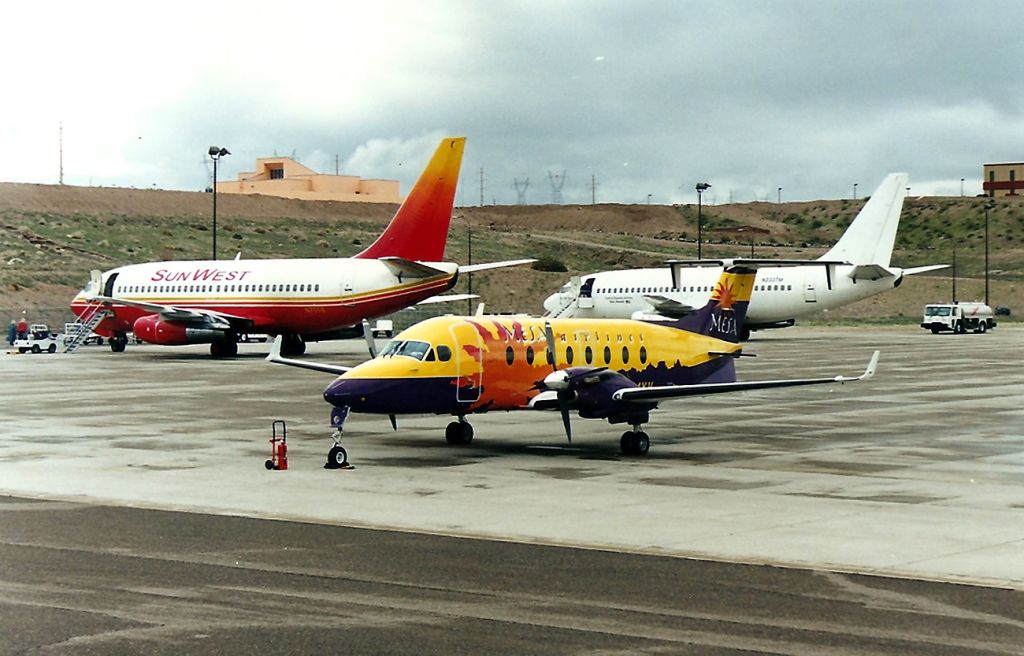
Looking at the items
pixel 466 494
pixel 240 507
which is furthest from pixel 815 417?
pixel 240 507

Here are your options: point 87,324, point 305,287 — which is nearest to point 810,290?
point 305,287

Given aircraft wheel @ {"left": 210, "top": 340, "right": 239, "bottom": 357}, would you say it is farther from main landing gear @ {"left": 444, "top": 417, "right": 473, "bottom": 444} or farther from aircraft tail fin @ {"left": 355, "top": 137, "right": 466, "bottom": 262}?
main landing gear @ {"left": 444, "top": 417, "right": 473, "bottom": 444}

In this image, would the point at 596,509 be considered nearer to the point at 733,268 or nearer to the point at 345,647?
the point at 345,647

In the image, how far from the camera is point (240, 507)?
838 inches

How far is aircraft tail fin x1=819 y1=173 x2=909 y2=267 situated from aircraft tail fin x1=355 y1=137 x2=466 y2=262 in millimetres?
24993

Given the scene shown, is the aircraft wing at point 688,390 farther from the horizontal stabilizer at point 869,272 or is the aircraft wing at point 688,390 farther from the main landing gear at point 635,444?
the horizontal stabilizer at point 869,272

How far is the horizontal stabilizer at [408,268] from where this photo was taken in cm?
6488

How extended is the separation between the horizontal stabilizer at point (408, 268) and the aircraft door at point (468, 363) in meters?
36.8

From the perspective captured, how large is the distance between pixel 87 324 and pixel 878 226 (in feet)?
143

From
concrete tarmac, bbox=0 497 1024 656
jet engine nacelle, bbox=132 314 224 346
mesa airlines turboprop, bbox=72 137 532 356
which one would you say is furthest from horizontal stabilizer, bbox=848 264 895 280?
concrete tarmac, bbox=0 497 1024 656

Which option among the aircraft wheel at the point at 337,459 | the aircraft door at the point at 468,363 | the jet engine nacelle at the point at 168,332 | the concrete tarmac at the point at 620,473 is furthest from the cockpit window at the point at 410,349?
the jet engine nacelle at the point at 168,332

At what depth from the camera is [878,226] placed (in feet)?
258

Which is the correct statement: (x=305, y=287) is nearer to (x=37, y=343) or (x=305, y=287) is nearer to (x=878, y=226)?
(x=37, y=343)

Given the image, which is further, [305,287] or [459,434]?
[305,287]
